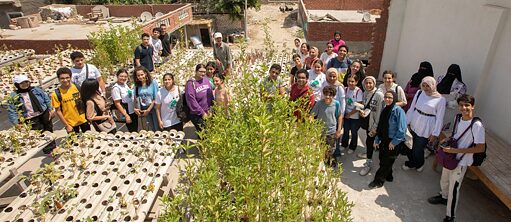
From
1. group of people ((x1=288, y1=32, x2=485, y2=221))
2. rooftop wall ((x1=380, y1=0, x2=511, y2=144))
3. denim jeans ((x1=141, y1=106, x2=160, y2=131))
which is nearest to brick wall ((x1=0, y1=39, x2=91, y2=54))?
denim jeans ((x1=141, y1=106, x2=160, y2=131))

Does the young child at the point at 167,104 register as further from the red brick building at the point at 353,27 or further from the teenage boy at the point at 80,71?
the red brick building at the point at 353,27

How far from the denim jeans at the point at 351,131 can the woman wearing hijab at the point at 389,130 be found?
21.3 inches

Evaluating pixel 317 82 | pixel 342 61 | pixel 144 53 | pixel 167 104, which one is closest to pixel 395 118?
pixel 317 82

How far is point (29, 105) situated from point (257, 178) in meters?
4.05

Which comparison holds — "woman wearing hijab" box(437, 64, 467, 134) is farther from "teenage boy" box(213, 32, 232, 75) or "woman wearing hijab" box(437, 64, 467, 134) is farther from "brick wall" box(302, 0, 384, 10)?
"brick wall" box(302, 0, 384, 10)

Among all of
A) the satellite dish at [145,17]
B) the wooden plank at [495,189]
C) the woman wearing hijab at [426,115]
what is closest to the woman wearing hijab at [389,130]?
the woman wearing hijab at [426,115]

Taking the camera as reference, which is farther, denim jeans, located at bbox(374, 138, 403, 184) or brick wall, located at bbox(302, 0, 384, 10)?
brick wall, located at bbox(302, 0, 384, 10)

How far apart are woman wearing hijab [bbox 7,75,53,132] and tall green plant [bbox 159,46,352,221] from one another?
122 inches

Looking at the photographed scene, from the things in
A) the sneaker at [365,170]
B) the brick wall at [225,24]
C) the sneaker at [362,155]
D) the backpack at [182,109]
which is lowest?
the brick wall at [225,24]

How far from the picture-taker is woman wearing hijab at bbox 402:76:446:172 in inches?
166

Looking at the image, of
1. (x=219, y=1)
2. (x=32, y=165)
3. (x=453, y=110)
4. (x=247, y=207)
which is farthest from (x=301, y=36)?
(x=247, y=207)

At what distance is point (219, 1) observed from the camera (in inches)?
845

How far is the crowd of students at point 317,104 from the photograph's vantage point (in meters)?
4.29

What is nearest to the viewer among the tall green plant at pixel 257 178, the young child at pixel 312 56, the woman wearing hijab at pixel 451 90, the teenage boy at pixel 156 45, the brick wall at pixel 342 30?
the tall green plant at pixel 257 178
